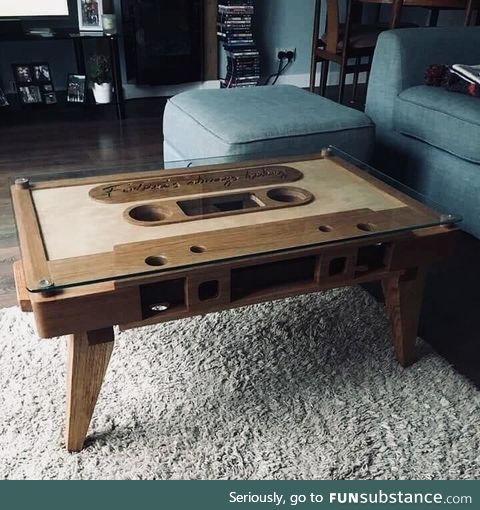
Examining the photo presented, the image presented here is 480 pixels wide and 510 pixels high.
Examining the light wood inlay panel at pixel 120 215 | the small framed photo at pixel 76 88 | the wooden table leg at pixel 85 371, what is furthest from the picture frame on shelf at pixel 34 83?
the wooden table leg at pixel 85 371

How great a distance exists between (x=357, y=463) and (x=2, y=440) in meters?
0.72

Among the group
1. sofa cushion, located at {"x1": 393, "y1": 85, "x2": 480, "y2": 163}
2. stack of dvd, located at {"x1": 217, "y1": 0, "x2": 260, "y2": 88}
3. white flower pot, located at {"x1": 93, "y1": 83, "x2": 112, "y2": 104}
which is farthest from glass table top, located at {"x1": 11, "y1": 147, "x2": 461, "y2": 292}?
stack of dvd, located at {"x1": 217, "y1": 0, "x2": 260, "y2": 88}

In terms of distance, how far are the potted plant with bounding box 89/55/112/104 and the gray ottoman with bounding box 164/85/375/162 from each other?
5.33 feet

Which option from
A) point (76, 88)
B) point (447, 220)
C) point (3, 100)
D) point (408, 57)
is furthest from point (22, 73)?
point (447, 220)

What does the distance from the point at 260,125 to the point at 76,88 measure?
2.21 metres

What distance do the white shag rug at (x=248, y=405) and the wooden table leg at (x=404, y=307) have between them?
0.05 m

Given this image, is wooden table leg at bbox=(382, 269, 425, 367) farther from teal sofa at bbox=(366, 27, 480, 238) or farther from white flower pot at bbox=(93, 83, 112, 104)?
white flower pot at bbox=(93, 83, 112, 104)

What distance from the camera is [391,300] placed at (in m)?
1.31

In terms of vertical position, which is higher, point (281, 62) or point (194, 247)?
point (194, 247)

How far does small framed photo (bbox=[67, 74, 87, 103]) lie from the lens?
3.61 m

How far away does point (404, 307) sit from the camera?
131 centimetres

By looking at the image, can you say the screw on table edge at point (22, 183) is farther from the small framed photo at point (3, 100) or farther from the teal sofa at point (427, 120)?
the small framed photo at point (3, 100)

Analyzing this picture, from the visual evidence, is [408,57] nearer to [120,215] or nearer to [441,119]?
[441,119]
